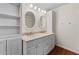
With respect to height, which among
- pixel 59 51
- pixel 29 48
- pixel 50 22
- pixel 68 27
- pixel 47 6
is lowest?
pixel 59 51

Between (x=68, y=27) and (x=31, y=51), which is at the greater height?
(x=68, y=27)

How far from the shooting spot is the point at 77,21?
5.59 feet

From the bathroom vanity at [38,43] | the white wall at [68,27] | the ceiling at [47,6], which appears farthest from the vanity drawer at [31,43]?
the ceiling at [47,6]

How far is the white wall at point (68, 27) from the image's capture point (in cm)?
163

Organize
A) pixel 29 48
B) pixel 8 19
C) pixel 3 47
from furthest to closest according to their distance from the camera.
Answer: pixel 29 48 → pixel 8 19 → pixel 3 47

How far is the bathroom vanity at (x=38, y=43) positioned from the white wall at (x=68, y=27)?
0.62ft

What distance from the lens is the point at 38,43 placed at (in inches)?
64.9

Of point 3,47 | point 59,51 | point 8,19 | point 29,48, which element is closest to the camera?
point 3,47

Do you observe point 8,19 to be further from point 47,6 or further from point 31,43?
point 47,6

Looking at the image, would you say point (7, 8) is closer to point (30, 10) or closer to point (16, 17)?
point (16, 17)

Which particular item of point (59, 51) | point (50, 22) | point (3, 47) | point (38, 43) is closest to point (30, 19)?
point (50, 22)

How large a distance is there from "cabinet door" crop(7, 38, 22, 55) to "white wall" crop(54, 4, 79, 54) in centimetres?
85

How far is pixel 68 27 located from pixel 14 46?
1.21 metres

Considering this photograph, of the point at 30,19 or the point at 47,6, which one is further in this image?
the point at 30,19
